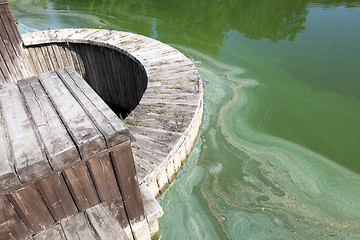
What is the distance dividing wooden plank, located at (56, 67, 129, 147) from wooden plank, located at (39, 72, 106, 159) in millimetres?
29

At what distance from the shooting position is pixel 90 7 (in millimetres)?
11844

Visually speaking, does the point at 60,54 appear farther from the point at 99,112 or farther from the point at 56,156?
the point at 56,156

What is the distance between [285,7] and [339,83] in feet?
20.5

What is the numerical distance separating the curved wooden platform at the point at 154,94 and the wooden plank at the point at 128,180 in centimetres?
68

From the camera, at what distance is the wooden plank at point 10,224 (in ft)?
4.50

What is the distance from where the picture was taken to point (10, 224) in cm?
145

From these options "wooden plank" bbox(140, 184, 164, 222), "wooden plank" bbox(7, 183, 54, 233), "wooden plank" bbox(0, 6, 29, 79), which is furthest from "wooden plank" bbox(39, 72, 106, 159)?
"wooden plank" bbox(0, 6, 29, 79)

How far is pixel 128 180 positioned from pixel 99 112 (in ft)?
1.63

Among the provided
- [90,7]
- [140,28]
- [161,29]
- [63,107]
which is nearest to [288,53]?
[161,29]

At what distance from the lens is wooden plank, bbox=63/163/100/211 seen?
4.90ft

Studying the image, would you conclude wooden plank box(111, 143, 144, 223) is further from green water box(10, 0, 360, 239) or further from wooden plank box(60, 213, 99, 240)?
green water box(10, 0, 360, 239)

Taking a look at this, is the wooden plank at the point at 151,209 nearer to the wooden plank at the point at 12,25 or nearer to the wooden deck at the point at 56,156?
the wooden deck at the point at 56,156

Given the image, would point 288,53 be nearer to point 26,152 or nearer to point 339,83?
point 339,83

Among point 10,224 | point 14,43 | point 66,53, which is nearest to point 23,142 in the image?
point 10,224
